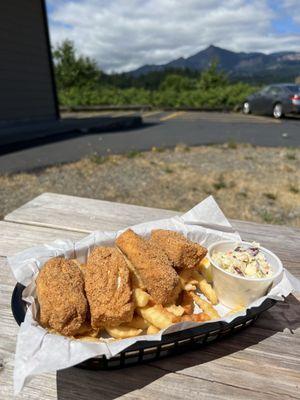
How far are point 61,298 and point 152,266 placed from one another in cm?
32

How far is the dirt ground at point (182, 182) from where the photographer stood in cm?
532

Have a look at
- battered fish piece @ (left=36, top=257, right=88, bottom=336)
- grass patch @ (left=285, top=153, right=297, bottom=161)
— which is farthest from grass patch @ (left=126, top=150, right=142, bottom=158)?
battered fish piece @ (left=36, top=257, right=88, bottom=336)

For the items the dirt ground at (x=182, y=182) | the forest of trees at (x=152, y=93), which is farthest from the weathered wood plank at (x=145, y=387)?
the forest of trees at (x=152, y=93)

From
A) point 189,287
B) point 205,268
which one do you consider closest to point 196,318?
point 189,287

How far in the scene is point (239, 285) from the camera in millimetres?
1232

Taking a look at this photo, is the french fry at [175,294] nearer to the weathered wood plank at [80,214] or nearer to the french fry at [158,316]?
→ the french fry at [158,316]

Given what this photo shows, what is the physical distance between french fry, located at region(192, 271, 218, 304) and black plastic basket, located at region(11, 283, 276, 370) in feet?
0.51

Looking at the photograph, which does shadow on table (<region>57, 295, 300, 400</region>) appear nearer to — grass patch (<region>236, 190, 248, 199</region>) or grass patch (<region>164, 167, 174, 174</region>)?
grass patch (<region>236, 190, 248, 199</region>)

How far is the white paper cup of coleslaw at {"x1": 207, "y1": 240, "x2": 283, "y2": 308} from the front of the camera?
48.1 inches

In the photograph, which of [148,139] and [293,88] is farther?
[293,88]

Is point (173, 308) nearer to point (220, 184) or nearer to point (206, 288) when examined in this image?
point (206, 288)

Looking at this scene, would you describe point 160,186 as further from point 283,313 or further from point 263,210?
point 283,313

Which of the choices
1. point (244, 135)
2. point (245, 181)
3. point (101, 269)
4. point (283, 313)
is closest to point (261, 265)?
point (283, 313)

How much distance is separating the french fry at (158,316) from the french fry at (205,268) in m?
0.33
